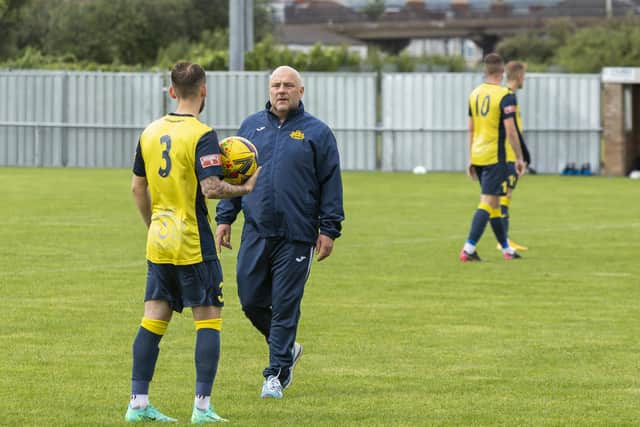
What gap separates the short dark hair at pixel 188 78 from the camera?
7.69 meters

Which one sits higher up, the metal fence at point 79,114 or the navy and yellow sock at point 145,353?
the metal fence at point 79,114

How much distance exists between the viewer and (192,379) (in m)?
9.38

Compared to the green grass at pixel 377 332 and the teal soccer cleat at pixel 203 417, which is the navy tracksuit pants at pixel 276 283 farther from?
the teal soccer cleat at pixel 203 417

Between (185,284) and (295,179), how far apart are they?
142 cm

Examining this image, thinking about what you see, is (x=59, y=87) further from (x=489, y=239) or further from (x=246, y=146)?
(x=246, y=146)

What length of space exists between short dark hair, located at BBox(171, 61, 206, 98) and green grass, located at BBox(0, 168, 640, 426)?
1779mm

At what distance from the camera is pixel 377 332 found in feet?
37.8

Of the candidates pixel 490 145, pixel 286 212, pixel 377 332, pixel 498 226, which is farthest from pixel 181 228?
pixel 498 226

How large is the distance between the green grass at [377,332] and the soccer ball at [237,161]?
131cm

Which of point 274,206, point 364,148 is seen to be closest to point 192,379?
point 274,206

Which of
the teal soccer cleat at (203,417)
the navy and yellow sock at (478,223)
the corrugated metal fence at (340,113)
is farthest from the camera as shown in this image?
the corrugated metal fence at (340,113)

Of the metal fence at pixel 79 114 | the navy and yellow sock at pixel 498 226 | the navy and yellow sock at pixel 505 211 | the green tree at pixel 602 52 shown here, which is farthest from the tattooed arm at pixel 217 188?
the green tree at pixel 602 52

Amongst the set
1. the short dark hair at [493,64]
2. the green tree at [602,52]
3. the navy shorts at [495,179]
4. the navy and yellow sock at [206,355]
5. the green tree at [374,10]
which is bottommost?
the navy and yellow sock at [206,355]

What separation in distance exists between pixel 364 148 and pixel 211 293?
30.0 meters
